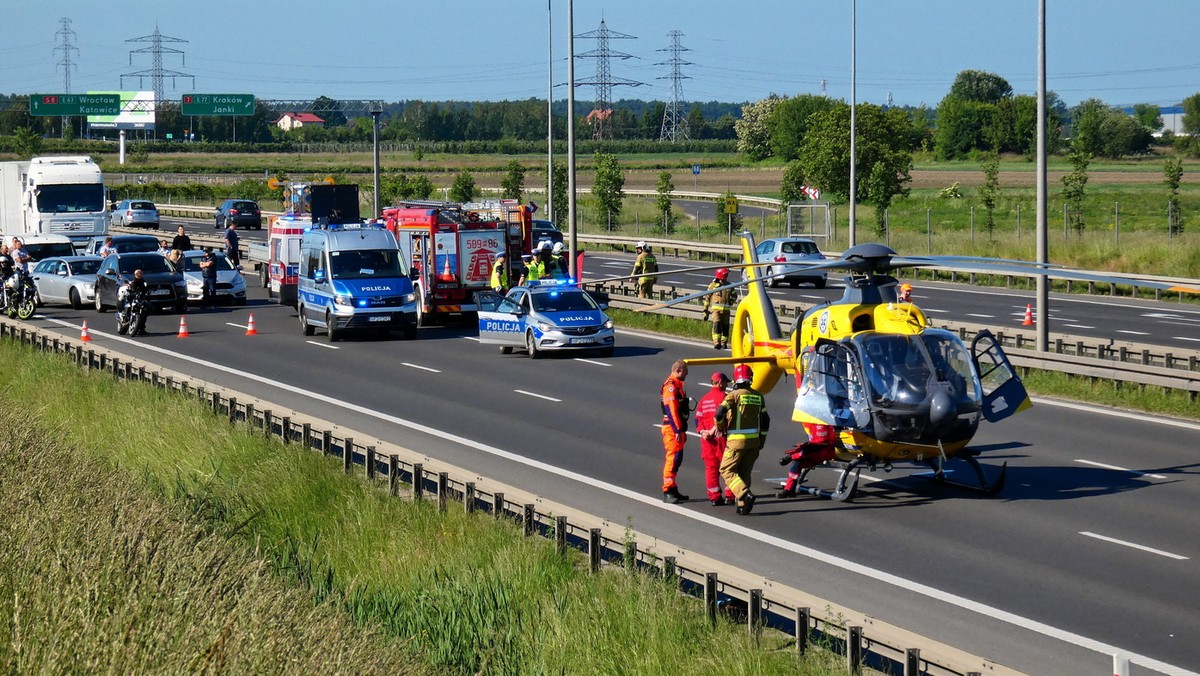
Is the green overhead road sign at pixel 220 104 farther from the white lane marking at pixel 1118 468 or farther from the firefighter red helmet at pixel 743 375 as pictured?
the firefighter red helmet at pixel 743 375

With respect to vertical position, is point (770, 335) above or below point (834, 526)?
above

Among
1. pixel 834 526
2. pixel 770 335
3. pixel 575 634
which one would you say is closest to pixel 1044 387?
pixel 770 335

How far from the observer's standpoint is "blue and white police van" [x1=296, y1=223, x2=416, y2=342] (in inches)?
1326

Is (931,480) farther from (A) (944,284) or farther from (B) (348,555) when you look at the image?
(A) (944,284)

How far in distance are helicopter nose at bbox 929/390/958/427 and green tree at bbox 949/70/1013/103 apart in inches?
6317

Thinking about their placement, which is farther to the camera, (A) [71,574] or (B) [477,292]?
(B) [477,292]

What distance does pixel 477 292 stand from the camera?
36875 mm

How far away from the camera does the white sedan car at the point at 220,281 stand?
41.6m

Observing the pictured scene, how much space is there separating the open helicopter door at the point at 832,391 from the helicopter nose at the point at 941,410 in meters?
0.69

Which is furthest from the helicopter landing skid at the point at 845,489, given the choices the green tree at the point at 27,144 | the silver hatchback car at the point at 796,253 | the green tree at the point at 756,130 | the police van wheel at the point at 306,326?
the green tree at the point at 756,130

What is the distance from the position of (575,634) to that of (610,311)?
90.2 ft

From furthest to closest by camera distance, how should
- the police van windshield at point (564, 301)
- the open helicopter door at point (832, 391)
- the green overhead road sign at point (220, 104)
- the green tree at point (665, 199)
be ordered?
the green overhead road sign at point (220, 104)
the green tree at point (665, 199)
the police van windshield at point (564, 301)
the open helicopter door at point (832, 391)

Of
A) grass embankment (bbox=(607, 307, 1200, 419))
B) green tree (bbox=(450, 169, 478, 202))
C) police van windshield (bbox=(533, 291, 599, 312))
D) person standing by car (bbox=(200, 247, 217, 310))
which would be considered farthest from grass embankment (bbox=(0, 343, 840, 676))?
green tree (bbox=(450, 169, 478, 202))

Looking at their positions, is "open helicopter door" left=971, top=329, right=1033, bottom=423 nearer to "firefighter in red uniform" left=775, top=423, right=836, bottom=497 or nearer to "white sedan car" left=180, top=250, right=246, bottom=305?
"firefighter in red uniform" left=775, top=423, right=836, bottom=497
